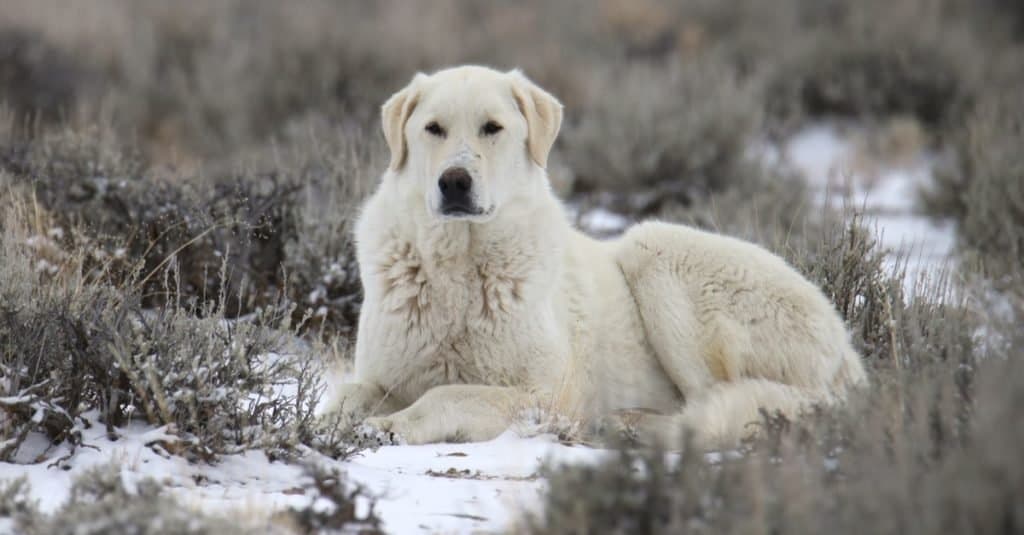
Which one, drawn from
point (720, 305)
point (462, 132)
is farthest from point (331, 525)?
point (720, 305)

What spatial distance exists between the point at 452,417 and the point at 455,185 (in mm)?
911

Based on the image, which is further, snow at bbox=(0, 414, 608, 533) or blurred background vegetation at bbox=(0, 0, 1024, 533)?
snow at bbox=(0, 414, 608, 533)

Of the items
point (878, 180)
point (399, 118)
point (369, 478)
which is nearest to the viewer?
point (369, 478)

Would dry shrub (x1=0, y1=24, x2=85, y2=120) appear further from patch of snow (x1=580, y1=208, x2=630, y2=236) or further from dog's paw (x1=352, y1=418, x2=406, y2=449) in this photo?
dog's paw (x1=352, y1=418, x2=406, y2=449)

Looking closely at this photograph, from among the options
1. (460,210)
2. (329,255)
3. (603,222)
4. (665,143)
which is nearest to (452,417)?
(460,210)

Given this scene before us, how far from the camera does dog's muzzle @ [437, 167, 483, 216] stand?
4.23 m

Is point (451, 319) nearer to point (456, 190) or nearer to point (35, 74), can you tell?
point (456, 190)

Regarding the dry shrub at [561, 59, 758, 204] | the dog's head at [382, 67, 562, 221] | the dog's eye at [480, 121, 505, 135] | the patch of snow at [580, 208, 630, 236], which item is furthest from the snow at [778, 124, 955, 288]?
the dog's eye at [480, 121, 505, 135]

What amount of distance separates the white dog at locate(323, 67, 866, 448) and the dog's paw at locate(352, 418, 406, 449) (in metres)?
0.02

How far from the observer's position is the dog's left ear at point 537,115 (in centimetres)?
466

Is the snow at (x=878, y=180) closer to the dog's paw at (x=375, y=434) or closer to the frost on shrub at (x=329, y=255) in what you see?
the frost on shrub at (x=329, y=255)

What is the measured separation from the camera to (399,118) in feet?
15.3

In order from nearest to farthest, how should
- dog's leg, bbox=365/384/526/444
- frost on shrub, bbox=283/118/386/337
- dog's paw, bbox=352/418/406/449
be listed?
dog's paw, bbox=352/418/406/449 → dog's leg, bbox=365/384/526/444 → frost on shrub, bbox=283/118/386/337

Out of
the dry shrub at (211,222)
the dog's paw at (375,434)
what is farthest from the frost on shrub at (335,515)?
the dry shrub at (211,222)
